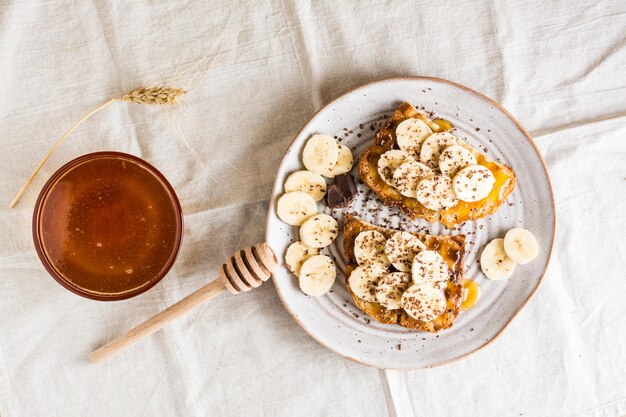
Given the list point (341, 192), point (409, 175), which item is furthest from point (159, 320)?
point (409, 175)

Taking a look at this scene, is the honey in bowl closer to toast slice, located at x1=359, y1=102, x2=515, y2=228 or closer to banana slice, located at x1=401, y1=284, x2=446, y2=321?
toast slice, located at x1=359, y1=102, x2=515, y2=228

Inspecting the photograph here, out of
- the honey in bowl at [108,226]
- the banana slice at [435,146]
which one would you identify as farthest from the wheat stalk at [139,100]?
the banana slice at [435,146]

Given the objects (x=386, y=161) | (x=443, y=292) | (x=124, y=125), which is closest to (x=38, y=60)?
(x=124, y=125)

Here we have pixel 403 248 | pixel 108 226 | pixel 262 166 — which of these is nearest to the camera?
pixel 108 226

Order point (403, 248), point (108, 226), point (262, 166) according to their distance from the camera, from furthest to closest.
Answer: point (262, 166) < point (403, 248) < point (108, 226)

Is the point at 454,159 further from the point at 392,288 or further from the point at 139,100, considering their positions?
the point at 139,100

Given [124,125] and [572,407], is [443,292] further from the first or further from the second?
[124,125]

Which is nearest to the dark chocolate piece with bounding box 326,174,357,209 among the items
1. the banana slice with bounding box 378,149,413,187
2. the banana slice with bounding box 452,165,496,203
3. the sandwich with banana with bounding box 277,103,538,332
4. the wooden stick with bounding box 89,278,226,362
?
the sandwich with banana with bounding box 277,103,538,332

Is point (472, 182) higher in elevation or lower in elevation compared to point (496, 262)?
higher
